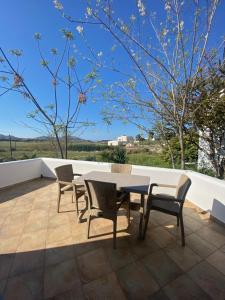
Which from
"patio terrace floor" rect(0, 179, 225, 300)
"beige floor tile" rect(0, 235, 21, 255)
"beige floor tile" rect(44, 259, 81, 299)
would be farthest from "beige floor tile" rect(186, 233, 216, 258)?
"beige floor tile" rect(0, 235, 21, 255)

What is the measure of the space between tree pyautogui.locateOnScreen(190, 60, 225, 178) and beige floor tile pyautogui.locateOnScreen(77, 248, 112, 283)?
3.57 meters

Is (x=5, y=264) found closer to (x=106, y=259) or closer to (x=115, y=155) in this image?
(x=106, y=259)

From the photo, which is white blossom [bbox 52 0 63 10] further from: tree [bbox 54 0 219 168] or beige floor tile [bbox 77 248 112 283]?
beige floor tile [bbox 77 248 112 283]

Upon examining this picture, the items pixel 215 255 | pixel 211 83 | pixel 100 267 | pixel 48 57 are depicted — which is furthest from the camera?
pixel 48 57

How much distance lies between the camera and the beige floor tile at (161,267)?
5.33 ft

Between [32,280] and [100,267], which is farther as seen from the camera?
[100,267]

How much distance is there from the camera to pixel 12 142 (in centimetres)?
→ 576

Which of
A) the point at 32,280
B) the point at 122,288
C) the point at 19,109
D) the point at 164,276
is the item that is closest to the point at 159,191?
the point at 164,276

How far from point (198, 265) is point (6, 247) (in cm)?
227

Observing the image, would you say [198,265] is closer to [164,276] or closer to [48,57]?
[164,276]

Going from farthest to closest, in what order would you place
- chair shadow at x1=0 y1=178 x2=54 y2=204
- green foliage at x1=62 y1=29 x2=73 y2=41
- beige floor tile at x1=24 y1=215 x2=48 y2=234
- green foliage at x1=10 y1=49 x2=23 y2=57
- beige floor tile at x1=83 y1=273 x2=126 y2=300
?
→ green foliage at x1=10 y1=49 x2=23 y2=57 < green foliage at x1=62 y1=29 x2=73 y2=41 < chair shadow at x1=0 y1=178 x2=54 y2=204 < beige floor tile at x1=24 y1=215 x2=48 y2=234 < beige floor tile at x1=83 y1=273 x2=126 y2=300

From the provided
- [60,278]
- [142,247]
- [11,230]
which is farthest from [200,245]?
[11,230]

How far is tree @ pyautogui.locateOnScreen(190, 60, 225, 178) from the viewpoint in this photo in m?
4.16

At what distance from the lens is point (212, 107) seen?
440 cm
